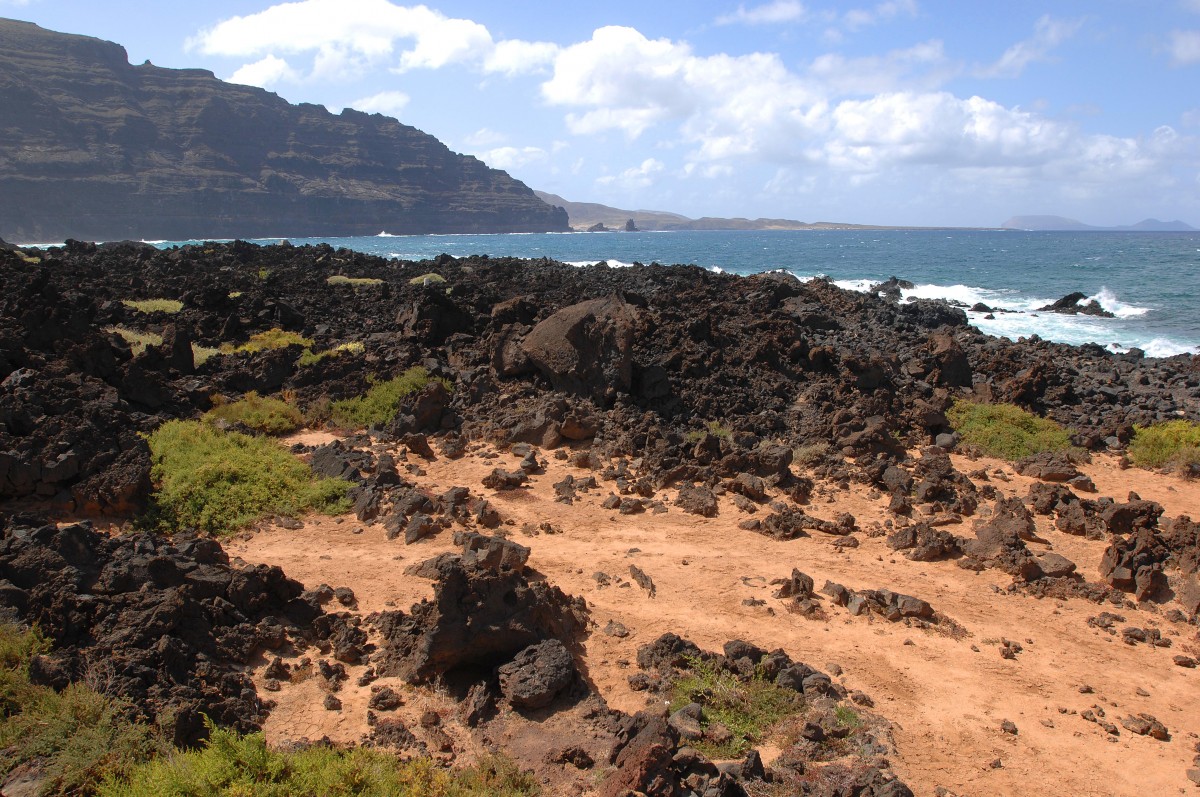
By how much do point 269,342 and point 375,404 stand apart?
575 cm

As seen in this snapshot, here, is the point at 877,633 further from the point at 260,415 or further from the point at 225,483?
the point at 260,415

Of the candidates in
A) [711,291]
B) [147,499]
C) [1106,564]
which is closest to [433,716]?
[147,499]

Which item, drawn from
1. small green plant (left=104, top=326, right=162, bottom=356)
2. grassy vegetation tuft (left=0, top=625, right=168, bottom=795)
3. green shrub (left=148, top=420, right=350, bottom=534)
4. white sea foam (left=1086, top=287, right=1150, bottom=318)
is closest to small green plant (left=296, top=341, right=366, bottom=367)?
small green plant (left=104, top=326, right=162, bottom=356)

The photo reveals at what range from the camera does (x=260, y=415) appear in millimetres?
12680

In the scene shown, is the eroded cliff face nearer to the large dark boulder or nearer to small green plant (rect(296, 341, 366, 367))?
small green plant (rect(296, 341, 366, 367))

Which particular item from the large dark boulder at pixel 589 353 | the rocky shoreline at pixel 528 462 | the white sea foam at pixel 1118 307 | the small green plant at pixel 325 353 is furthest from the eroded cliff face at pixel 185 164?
the white sea foam at pixel 1118 307

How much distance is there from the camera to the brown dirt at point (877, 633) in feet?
18.9

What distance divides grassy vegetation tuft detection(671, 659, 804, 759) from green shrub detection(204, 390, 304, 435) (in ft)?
28.6

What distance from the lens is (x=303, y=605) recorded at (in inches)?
289

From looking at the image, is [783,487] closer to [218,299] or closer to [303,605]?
[303,605]

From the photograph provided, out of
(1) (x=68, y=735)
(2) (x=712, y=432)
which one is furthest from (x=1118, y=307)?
(1) (x=68, y=735)

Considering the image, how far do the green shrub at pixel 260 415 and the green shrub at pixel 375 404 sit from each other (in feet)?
2.23

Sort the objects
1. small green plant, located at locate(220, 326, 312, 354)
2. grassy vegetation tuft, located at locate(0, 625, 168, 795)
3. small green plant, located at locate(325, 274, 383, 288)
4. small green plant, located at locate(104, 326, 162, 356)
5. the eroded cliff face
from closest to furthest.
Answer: grassy vegetation tuft, located at locate(0, 625, 168, 795), small green plant, located at locate(104, 326, 162, 356), small green plant, located at locate(220, 326, 312, 354), small green plant, located at locate(325, 274, 383, 288), the eroded cliff face

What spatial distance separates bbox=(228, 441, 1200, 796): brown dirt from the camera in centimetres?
575
